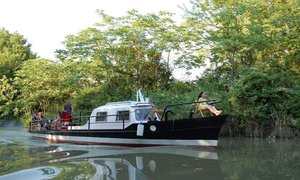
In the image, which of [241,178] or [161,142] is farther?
[161,142]

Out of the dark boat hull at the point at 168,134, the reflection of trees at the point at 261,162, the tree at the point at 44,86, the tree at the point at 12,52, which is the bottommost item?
the reflection of trees at the point at 261,162

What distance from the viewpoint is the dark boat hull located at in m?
15.0

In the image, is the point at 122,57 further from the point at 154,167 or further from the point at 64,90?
the point at 154,167

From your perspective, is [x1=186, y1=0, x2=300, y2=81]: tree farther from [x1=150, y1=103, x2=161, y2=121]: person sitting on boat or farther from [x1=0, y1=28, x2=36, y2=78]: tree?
[x1=0, y1=28, x2=36, y2=78]: tree

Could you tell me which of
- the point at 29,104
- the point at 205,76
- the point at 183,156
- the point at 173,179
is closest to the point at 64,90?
the point at 29,104

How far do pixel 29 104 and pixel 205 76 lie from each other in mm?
16545

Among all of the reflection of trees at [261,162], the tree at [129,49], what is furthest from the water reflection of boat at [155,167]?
the tree at [129,49]

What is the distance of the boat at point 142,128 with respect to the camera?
1516 centimetres

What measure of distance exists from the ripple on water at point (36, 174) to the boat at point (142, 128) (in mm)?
6446

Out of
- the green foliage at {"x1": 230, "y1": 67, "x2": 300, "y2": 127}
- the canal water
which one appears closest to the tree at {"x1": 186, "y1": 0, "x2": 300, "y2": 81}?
the green foliage at {"x1": 230, "y1": 67, "x2": 300, "y2": 127}

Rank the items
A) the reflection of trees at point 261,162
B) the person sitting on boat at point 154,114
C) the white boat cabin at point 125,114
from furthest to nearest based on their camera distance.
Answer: the white boat cabin at point 125,114
the person sitting on boat at point 154,114
the reflection of trees at point 261,162

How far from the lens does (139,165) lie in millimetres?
10867

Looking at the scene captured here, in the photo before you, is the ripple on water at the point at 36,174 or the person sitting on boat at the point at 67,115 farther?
the person sitting on boat at the point at 67,115

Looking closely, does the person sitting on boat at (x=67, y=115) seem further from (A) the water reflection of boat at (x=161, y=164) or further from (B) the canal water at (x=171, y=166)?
(A) the water reflection of boat at (x=161, y=164)
